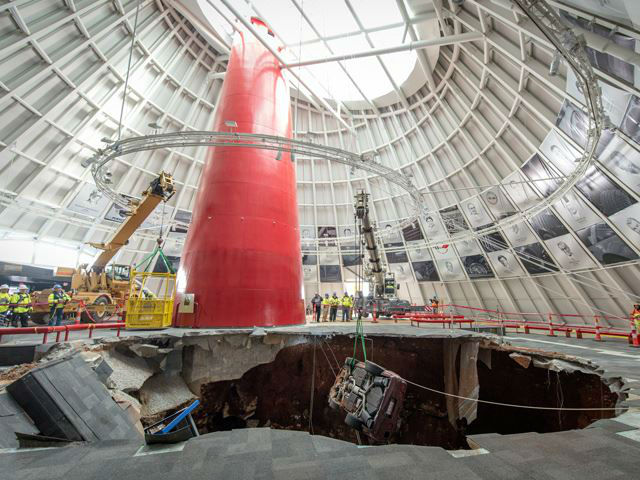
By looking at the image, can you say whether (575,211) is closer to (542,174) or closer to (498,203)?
(542,174)

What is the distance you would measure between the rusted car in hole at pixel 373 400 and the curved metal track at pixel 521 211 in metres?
7.82

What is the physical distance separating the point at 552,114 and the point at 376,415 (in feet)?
46.2

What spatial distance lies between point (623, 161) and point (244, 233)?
13.5 metres

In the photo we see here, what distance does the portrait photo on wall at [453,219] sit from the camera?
17984mm

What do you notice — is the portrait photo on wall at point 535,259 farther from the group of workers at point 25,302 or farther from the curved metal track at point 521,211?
the group of workers at point 25,302

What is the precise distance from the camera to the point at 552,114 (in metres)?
11.9

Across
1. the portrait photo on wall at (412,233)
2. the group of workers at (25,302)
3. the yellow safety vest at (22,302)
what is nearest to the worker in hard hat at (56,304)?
the group of workers at (25,302)

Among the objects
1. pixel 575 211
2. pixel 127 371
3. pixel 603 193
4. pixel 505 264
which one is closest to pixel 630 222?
pixel 603 193

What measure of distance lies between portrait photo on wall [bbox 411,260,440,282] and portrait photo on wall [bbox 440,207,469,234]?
3.12 meters

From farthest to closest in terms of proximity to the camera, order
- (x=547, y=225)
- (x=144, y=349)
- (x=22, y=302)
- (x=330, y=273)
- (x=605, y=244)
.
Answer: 1. (x=330, y=273)
2. (x=547, y=225)
3. (x=605, y=244)
4. (x=22, y=302)
5. (x=144, y=349)

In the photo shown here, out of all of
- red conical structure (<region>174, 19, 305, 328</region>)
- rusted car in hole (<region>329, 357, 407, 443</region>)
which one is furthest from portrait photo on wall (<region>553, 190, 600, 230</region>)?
rusted car in hole (<region>329, 357, 407, 443</region>)

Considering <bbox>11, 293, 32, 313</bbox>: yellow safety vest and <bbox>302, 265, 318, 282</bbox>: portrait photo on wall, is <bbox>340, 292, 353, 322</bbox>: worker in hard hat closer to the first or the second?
<bbox>302, 265, 318, 282</bbox>: portrait photo on wall

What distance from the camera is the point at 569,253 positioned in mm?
13664

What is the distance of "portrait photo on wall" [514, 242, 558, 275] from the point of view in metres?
14.8
